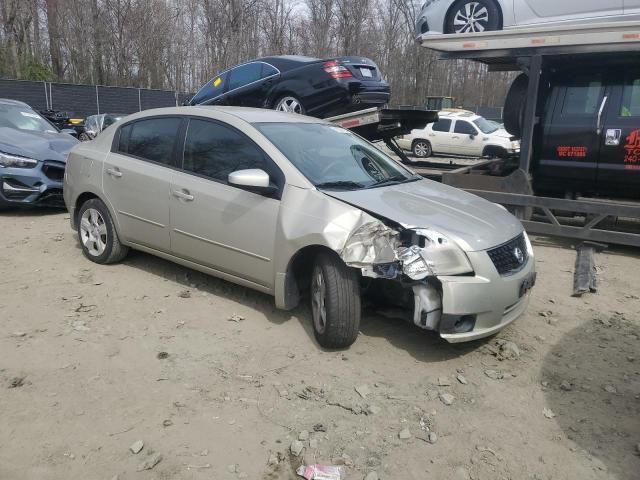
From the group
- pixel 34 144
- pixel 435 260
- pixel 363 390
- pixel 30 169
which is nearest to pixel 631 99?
pixel 435 260

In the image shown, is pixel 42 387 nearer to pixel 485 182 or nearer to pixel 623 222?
pixel 485 182

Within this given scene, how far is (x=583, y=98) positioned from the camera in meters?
6.92

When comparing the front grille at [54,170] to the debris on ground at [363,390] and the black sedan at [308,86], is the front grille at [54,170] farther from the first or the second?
the debris on ground at [363,390]

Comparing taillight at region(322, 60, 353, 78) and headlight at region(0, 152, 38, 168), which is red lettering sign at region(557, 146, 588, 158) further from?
headlight at region(0, 152, 38, 168)

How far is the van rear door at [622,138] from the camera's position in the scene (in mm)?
6547

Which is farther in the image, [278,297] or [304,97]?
[304,97]

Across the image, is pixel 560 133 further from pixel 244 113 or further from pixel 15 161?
pixel 15 161

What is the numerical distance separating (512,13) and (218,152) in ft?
17.7

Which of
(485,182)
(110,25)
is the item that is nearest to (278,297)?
(485,182)

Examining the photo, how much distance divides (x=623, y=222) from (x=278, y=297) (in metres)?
6.15

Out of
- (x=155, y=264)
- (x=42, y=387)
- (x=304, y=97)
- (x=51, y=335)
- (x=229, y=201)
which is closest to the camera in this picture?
(x=42, y=387)

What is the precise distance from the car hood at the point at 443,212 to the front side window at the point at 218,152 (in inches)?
31.4

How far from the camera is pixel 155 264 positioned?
5.68 meters

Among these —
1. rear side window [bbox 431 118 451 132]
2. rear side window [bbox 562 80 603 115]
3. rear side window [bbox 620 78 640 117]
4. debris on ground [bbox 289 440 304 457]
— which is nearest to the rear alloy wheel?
rear side window [bbox 562 80 603 115]
